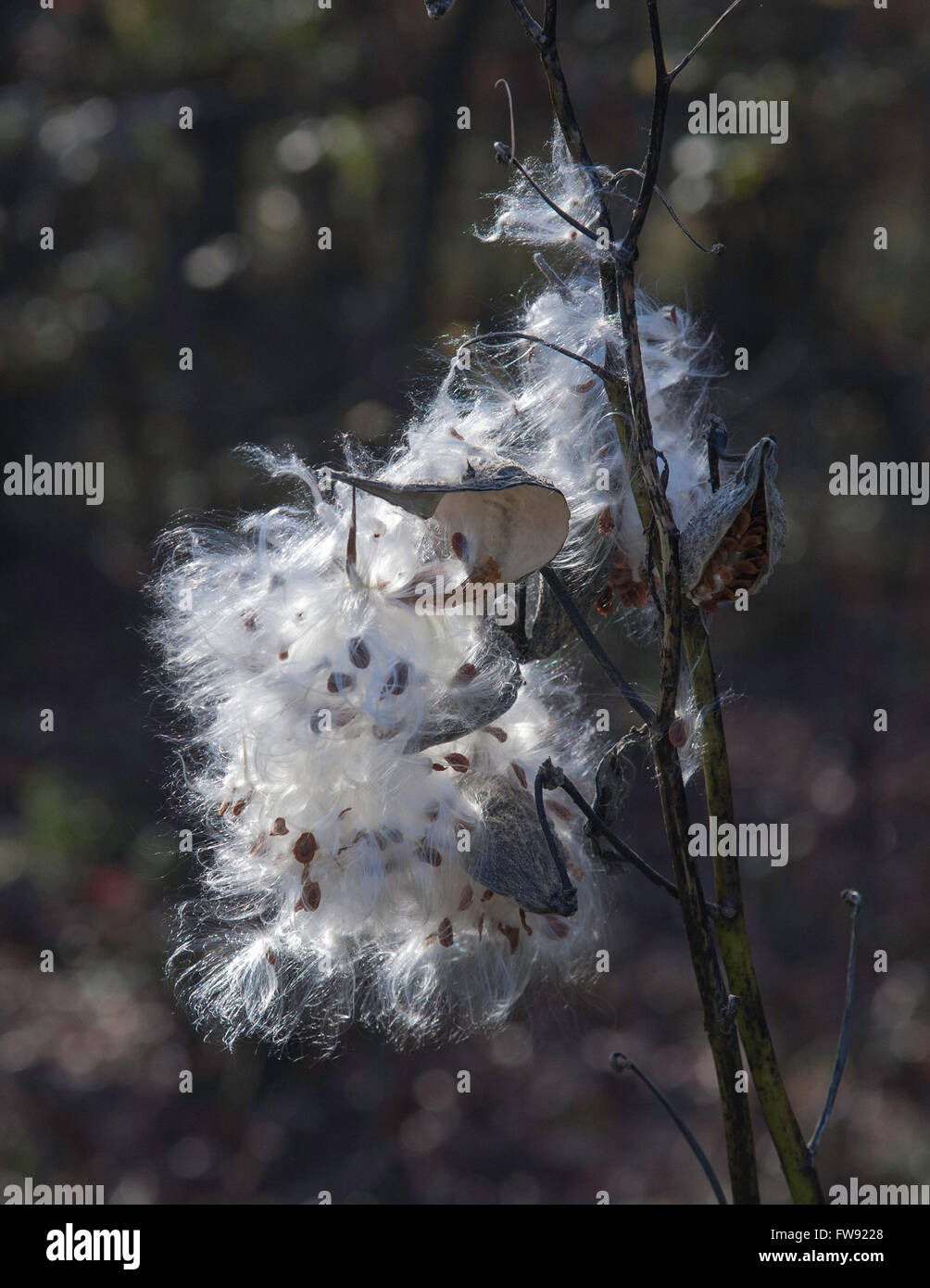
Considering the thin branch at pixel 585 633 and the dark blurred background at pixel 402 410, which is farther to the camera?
the dark blurred background at pixel 402 410

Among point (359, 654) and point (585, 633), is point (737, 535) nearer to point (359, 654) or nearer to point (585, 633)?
point (585, 633)

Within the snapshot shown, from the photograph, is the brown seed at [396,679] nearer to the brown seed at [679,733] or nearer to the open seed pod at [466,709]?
the open seed pod at [466,709]

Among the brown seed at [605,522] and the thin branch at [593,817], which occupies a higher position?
the brown seed at [605,522]

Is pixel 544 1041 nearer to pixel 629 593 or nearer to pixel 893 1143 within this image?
pixel 893 1143
